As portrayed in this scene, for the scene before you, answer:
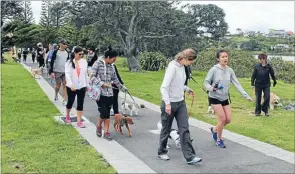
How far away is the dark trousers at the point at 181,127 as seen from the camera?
19.8 ft

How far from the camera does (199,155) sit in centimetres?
659

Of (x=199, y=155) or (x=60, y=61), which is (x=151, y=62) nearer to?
(x=60, y=61)

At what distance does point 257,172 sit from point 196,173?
2.83 ft

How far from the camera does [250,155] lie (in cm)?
662

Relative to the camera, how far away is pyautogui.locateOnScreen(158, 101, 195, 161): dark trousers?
6.04m

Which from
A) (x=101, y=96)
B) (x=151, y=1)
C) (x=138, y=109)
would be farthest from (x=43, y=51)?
(x=101, y=96)

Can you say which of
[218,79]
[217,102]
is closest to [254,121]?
[217,102]

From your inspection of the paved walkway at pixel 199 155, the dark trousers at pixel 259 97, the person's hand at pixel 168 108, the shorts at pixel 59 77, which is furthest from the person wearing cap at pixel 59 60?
the person's hand at pixel 168 108

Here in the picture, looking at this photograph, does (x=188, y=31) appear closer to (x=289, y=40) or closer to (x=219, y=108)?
(x=289, y=40)

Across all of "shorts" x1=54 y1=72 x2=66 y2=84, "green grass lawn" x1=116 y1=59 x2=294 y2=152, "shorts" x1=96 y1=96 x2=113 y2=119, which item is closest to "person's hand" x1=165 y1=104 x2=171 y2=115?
"shorts" x1=96 y1=96 x2=113 y2=119

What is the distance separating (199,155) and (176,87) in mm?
1253

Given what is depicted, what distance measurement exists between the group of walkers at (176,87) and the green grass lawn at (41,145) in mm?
699

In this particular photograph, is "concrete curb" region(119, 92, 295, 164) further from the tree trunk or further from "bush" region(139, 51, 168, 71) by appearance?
"bush" region(139, 51, 168, 71)

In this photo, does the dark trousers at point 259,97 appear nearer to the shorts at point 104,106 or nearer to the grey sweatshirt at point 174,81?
the shorts at point 104,106
